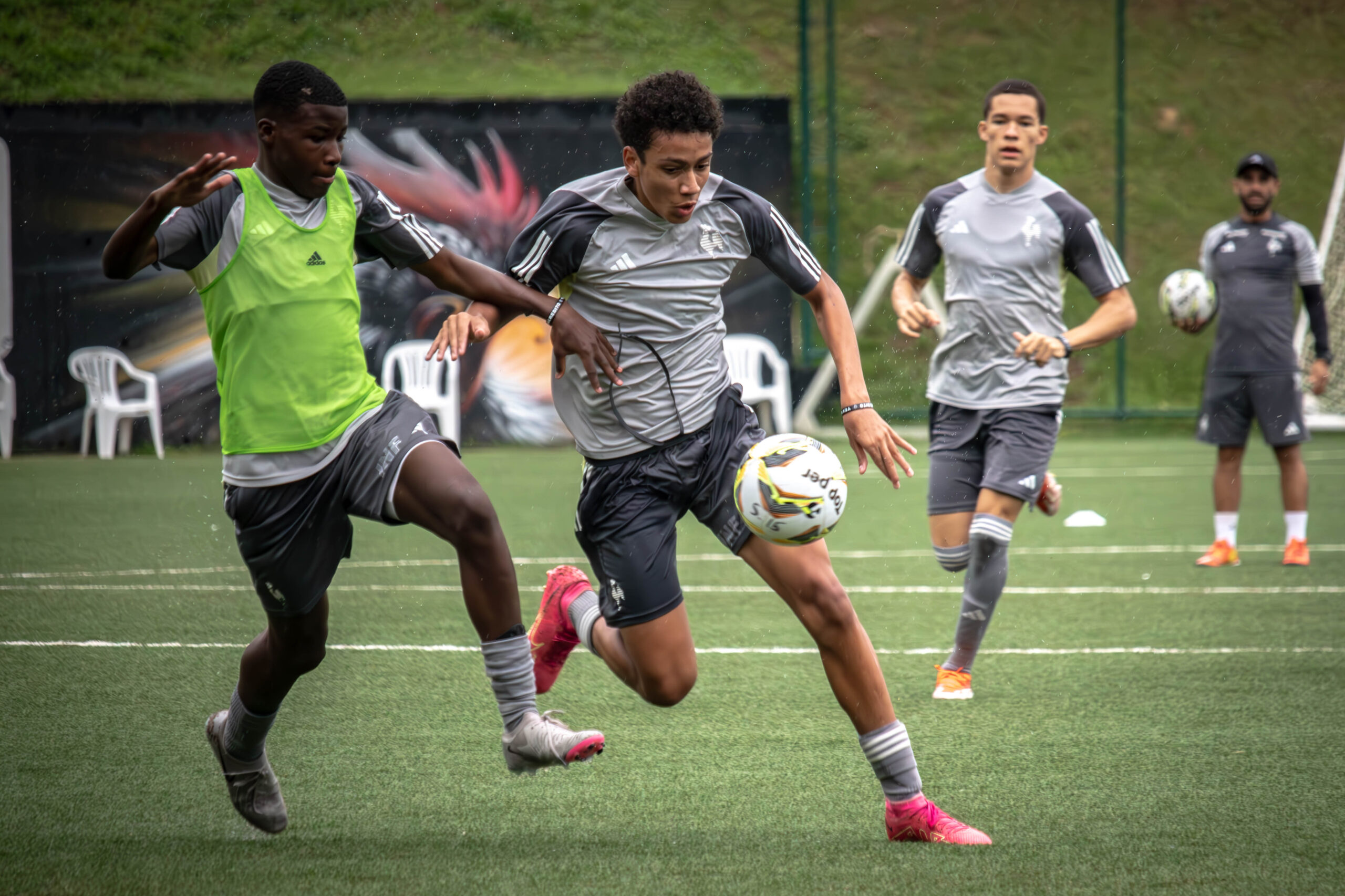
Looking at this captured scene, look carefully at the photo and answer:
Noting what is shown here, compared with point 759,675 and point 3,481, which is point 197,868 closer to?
point 759,675

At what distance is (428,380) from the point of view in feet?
57.1

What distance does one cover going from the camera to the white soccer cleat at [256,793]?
12.3 ft

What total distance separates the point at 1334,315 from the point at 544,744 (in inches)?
685

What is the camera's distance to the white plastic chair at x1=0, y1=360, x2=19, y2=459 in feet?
54.2

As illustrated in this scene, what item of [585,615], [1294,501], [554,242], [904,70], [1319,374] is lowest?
[1294,501]

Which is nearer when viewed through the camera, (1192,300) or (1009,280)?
(1009,280)

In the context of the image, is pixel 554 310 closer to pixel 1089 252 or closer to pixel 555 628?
pixel 555 628

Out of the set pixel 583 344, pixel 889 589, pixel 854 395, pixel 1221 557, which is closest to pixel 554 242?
pixel 583 344

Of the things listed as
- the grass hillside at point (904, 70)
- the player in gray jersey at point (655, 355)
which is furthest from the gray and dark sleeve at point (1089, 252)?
the grass hillside at point (904, 70)

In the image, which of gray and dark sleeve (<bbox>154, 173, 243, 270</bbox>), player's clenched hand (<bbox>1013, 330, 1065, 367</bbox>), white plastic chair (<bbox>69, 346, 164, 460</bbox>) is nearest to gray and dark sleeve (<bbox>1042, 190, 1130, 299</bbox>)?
player's clenched hand (<bbox>1013, 330, 1065, 367</bbox>)

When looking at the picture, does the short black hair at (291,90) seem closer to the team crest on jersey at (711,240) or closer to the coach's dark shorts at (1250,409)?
the team crest on jersey at (711,240)

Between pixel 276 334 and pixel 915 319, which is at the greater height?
pixel 276 334

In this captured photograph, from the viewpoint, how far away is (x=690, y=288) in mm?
4070

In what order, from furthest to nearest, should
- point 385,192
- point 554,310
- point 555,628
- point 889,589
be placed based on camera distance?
1. point 385,192
2. point 889,589
3. point 555,628
4. point 554,310
